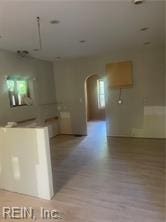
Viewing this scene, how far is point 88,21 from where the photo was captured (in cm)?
296

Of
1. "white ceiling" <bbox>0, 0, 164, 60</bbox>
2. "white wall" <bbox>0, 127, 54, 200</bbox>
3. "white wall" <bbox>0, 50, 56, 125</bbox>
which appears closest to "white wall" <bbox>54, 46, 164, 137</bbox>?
"white wall" <bbox>0, 50, 56, 125</bbox>

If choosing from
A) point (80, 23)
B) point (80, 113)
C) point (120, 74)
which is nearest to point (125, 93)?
point (120, 74)

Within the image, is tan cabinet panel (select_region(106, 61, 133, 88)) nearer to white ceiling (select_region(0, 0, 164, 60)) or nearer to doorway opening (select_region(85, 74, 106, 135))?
white ceiling (select_region(0, 0, 164, 60))

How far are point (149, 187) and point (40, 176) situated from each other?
1.58 meters

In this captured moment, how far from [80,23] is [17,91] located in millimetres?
2937

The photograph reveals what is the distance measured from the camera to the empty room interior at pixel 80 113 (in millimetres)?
2472

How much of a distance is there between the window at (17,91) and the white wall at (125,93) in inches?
53.2

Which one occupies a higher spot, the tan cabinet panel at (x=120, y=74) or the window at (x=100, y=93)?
the tan cabinet panel at (x=120, y=74)

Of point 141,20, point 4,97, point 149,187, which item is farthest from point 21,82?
point 149,187

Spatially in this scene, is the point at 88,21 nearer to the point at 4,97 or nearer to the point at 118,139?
the point at 4,97

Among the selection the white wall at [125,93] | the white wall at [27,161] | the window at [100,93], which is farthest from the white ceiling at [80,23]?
the window at [100,93]

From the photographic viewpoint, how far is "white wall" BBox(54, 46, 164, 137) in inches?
208

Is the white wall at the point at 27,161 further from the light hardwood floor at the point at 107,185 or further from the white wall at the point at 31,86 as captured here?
the white wall at the point at 31,86

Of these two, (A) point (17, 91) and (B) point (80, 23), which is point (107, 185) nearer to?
(B) point (80, 23)
